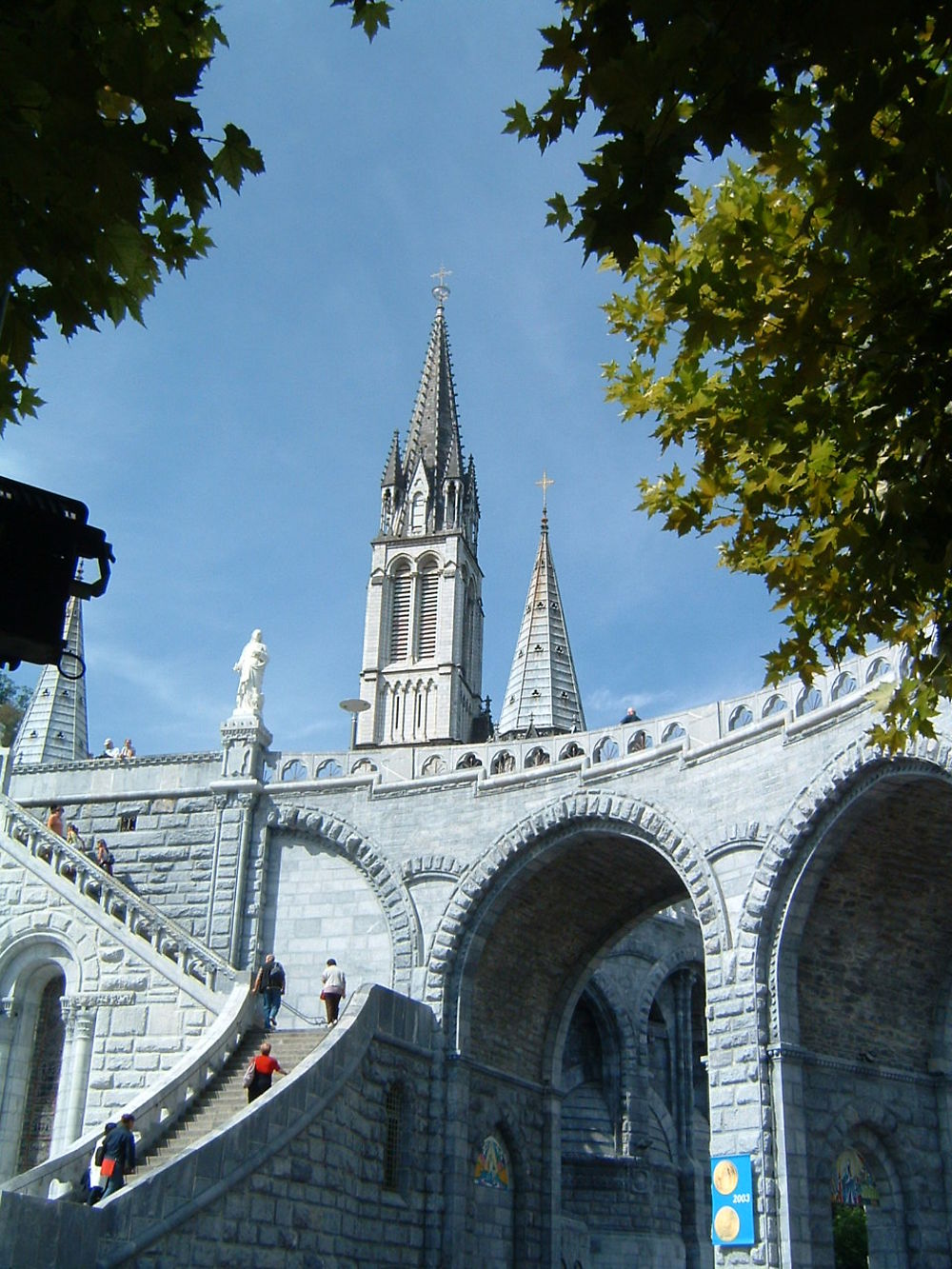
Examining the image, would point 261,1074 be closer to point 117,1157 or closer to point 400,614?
point 117,1157

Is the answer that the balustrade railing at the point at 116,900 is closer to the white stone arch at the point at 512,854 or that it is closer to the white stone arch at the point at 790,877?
the white stone arch at the point at 512,854

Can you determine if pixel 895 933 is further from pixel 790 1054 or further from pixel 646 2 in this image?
pixel 646 2

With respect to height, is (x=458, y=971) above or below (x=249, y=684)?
below

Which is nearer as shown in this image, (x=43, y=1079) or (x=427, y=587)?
(x=43, y=1079)

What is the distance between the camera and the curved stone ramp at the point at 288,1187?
14.4 metres

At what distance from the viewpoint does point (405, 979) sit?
24.4 metres

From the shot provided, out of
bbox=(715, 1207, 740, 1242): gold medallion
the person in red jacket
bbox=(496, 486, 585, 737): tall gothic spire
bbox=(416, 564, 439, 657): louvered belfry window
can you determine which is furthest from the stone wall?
bbox=(416, 564, 439, 657): louvered belfry window

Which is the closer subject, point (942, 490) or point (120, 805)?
point (942, 490)

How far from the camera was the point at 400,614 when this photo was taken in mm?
67562

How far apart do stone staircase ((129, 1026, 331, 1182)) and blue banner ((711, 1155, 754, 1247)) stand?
6.12m

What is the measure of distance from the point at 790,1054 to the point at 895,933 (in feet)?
9.92

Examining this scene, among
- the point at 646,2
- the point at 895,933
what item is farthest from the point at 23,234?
the point at 895,933

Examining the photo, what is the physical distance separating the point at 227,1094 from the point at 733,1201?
7.38 meters

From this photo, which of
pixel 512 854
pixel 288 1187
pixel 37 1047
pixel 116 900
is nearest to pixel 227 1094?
pixel 288 1187
